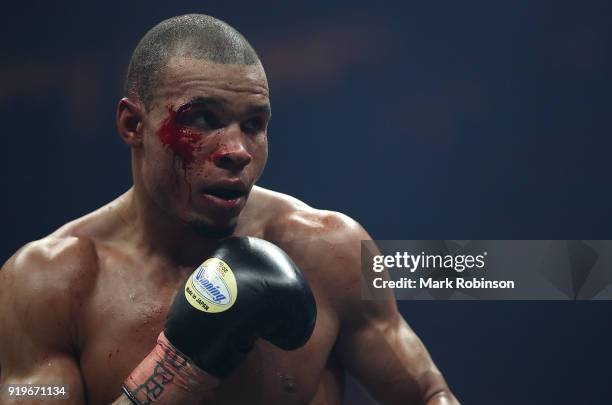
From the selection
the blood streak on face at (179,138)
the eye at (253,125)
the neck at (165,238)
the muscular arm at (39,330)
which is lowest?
the muscular arm at (39,330)

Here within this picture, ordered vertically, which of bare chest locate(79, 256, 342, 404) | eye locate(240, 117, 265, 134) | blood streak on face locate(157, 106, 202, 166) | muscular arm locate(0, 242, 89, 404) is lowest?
muscular arm locate(0, 242, 89, 404)

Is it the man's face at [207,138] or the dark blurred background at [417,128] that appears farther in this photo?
the dark blurred background at [417,128]

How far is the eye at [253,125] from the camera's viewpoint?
1344 millimetres

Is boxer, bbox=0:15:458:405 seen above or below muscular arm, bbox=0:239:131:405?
above

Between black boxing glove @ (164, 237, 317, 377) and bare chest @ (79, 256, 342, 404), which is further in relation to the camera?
bare chest @ (79, 256, 342, 404)

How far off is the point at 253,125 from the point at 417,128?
89 cm

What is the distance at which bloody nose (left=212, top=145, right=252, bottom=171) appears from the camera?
1301 millimetres

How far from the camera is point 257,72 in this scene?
4.46 feet

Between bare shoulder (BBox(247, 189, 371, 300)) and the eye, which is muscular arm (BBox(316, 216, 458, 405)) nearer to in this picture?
bare shoulder (BBox(247, 189, 371, 300))

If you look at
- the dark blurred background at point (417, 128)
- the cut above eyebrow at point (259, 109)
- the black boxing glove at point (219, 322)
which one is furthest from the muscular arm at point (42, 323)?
the dark blurred background at point (417, 128)

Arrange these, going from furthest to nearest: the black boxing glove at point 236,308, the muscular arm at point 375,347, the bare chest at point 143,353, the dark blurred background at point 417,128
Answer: the dark blurred background at point 417,128
the muscular arm at point 375,347
the bare chest at point 143,353
the black boxing glove at point 236,308

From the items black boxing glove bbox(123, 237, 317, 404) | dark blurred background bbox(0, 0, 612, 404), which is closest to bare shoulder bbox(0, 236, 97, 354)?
black boxing glove bbox(123, 237, 317, 404)

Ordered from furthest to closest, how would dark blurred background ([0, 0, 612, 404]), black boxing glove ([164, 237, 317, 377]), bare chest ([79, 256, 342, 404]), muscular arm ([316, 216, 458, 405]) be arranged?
dark blurred background ([0, 0, 612, 404]) < muscular arm ([316, 216, 458, 405]) < bare chest ([79, 256, 342, 404]) < black boxing glove ([164, 237, 317, 377])

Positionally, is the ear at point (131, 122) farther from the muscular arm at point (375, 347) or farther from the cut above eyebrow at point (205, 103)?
the muscular arm at point (375, 347)
